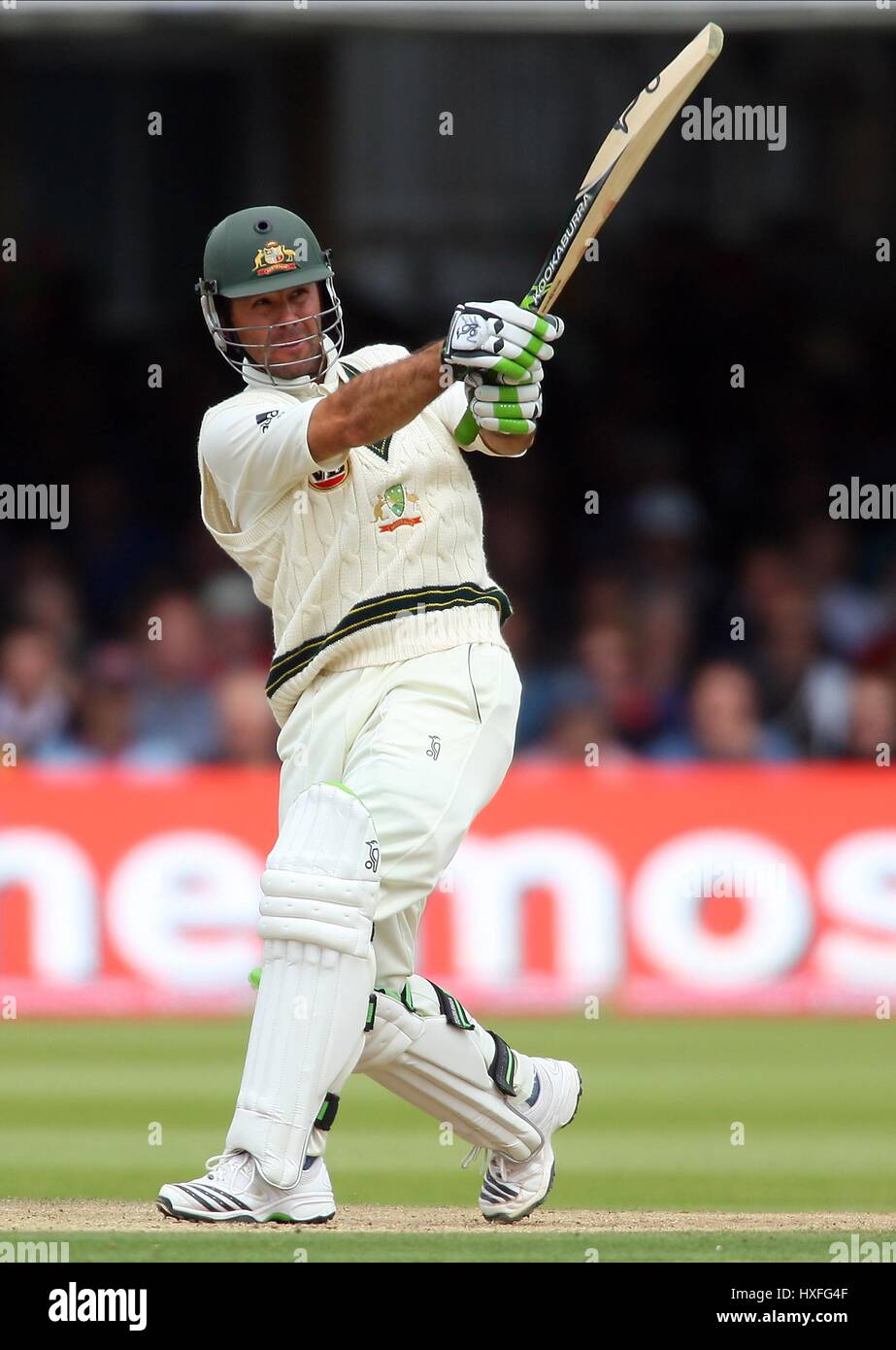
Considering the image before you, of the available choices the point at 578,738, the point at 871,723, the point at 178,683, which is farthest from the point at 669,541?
the point at 178,683

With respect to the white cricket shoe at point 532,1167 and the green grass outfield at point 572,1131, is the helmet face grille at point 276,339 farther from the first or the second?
the green grass outfield at point 572,1131

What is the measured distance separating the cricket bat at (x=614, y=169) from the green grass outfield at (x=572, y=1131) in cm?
164

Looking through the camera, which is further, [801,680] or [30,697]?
[801,680]

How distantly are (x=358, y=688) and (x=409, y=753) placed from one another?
205 mm

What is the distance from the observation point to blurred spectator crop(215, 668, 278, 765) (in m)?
9.23

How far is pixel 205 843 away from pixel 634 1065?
1.93 m

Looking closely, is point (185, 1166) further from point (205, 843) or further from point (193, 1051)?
point (205, 843)

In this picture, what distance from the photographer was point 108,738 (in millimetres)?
9633

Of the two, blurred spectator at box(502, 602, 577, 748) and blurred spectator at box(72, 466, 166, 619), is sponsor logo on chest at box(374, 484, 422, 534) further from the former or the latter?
blurred spectator at box(72, 466, 166, 619)

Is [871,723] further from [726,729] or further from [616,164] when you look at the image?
[616,164]

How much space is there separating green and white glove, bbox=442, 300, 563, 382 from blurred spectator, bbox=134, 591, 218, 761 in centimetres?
578

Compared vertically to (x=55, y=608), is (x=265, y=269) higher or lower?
higher

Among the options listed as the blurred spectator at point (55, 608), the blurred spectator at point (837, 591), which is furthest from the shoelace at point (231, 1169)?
the blurred spectator at point (837, 591)

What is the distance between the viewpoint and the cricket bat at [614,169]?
4.22 metres
